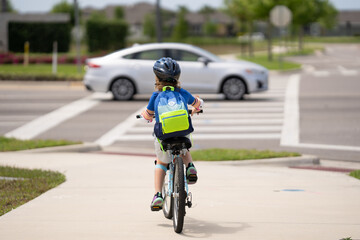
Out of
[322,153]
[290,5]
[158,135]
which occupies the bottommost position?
[322,153]

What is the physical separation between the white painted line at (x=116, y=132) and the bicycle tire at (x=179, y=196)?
725cm

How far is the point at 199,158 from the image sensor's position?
34.4 feet

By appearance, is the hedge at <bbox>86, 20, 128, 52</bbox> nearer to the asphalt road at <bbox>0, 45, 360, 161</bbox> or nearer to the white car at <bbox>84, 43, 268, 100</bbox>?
the asphalt road at <bbox>0, 45, 360, 161</bbox>

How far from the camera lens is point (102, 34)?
4872cm

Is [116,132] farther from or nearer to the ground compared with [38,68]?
nearer to the ground

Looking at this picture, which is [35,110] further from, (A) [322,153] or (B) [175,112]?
(B) [175,112]

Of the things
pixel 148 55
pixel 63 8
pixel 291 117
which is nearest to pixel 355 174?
pixel 291 117

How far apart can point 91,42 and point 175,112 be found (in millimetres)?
43998

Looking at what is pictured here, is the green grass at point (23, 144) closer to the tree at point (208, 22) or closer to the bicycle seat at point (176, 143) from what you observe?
the bicycle seat at point (176, 143)

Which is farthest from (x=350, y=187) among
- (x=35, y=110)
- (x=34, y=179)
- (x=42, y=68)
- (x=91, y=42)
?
(x=91, y=42)

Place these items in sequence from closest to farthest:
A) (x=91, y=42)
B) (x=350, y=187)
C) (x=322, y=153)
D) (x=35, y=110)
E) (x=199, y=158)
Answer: (x=350, y=187) → (x=199, y=158) → (x=322, y=153) → (x=35, y=110) → (x=91, y=42)

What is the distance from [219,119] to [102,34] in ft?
111

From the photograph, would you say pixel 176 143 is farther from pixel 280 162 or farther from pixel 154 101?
pixel 280 162

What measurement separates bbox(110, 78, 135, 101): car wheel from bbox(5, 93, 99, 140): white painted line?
0.68 metres
